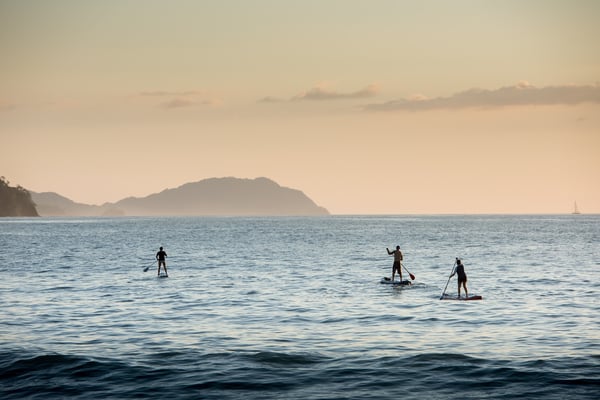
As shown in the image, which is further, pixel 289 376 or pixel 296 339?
pixel 296 339

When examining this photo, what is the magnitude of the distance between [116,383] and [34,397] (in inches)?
89.8

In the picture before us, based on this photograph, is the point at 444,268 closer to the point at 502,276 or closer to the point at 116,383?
the point at 502,276

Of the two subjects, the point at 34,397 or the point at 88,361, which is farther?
the point at 88,361

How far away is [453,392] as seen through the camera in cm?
1967

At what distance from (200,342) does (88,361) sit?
475 cm

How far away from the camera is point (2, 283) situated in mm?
49312

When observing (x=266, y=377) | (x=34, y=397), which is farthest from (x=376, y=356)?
(x=34, y=397)

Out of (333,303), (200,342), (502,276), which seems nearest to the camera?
(200,342)

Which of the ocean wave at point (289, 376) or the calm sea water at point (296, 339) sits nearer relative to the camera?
the ocean wave at point (289, 376)

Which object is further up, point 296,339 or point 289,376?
point 296,339

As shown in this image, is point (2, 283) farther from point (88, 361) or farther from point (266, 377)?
point (266, 377)

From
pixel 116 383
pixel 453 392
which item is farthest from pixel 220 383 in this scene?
pixel 453 392

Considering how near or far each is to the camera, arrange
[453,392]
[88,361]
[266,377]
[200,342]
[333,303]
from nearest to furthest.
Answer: [453,392]
[266,377]
[88,361]
[200,342]
[333,303]

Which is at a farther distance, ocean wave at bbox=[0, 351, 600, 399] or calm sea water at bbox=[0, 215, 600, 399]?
calm sea water at bbox=[0, 215, 600, 399]
